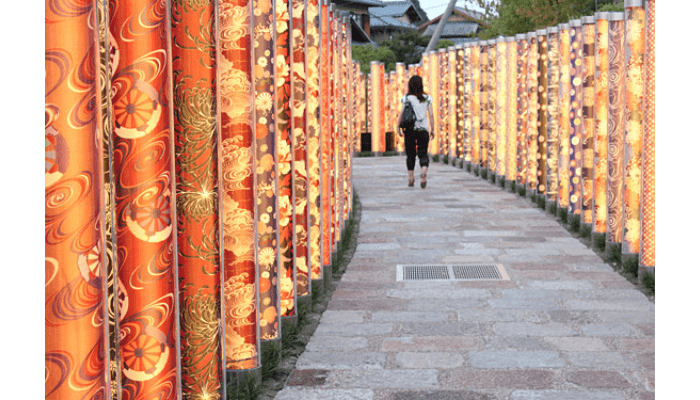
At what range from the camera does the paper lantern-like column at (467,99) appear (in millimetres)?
16219

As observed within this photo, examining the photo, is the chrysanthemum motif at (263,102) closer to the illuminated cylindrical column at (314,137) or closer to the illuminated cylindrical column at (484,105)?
the illuminated cylindrical column at (314,137)

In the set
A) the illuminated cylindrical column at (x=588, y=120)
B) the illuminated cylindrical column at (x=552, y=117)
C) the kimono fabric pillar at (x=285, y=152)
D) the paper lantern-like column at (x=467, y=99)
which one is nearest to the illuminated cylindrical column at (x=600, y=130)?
the illuminated cylindrical column at (x=588, y=120)

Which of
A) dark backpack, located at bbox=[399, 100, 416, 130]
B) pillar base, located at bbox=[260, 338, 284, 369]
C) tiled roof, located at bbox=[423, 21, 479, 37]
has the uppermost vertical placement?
tiled roof, located at bbox=[423, 21, 479, 37]

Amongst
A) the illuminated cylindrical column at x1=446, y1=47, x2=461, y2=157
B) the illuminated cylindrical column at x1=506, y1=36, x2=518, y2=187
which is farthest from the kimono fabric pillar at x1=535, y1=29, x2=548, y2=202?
the illuminated cylindrical column at x1=446, y1=47, x2=461, y2=157

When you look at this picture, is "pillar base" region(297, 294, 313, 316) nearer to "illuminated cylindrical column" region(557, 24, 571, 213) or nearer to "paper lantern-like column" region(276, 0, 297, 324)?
"paper lantern-like column" region(276, 0, 297, 324)

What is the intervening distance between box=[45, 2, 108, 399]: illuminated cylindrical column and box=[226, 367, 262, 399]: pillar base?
6.24 feet

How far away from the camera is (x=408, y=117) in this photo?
13.0 metres

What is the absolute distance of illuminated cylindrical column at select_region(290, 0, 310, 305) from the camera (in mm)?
5727

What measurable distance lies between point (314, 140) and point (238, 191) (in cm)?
248

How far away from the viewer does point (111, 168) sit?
256 cm

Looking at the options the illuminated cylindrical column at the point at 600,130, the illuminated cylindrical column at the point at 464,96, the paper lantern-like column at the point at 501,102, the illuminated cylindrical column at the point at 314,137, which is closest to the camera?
the illuminated cylindrical column at the point at 314,137

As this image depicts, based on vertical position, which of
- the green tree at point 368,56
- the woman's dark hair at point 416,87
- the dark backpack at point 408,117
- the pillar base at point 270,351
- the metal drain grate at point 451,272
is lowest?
the metal drain grate at point 451,272

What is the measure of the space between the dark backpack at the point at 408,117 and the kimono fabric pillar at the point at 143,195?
1031 cm

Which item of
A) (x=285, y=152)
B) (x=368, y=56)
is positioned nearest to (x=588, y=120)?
(x=285, y=152)
